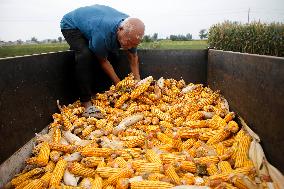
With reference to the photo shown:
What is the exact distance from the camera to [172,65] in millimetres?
6344

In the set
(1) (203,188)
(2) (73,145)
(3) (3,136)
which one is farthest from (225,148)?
(3) (3,136)

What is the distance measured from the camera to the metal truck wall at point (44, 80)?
10.4ft

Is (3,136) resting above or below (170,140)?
above

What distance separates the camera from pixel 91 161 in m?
3.13

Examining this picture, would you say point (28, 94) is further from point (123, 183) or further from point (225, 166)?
point (225, 166)

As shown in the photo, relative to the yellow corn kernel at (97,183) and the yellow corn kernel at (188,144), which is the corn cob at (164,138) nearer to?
the yellow corn kernel at (188,144)

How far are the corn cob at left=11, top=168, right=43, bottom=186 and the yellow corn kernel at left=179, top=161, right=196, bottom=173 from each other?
1.45 meters

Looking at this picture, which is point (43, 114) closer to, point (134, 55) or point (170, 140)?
point (170, 140)

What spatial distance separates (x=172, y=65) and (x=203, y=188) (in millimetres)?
4098

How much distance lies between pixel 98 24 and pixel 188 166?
2847mm

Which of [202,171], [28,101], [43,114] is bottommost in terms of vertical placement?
[202,171]

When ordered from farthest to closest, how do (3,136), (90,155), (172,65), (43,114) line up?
(172,65), (43,114), (90,155), (3,136)

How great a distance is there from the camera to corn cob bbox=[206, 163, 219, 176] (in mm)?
2920

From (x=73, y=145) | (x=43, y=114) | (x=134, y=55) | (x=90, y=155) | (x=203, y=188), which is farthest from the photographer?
(x=134, y=55)
